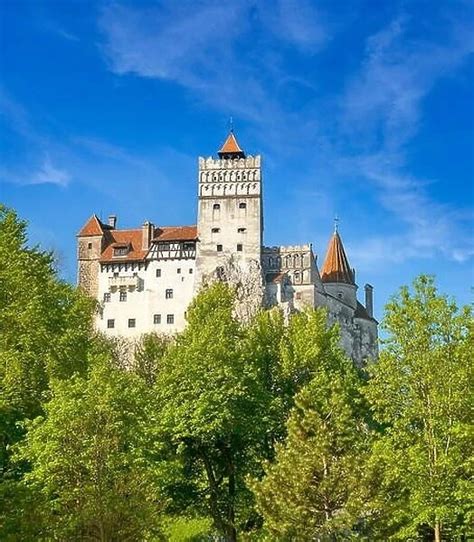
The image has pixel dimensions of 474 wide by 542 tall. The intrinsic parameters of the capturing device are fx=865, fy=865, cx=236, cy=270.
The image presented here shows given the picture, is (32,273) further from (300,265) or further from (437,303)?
(300,265)

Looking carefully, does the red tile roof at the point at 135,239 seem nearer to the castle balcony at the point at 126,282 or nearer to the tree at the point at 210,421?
the castle balcony at the point at 126,282

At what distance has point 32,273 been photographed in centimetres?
3256

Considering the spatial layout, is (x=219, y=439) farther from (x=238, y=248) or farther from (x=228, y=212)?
(x=228, y=212)

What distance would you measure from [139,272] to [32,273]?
186ft

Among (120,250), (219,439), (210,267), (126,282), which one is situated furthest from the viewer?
(120,250)

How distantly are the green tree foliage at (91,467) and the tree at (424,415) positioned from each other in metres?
6.90

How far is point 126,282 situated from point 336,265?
22.5 meters

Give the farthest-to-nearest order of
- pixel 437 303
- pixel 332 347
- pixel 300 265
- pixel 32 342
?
pixel 300 265 < pixel 332 347 < pixel 32 342 < pixel 437 303

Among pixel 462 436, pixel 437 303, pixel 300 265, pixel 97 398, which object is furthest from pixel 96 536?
pixel 300 265

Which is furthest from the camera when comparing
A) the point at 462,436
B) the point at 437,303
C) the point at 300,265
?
the point at 300,265

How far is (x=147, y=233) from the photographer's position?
3607 inches

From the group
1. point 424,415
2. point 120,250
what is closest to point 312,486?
point 424,415

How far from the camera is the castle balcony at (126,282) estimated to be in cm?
8875

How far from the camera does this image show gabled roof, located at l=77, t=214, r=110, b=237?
9281 cm
